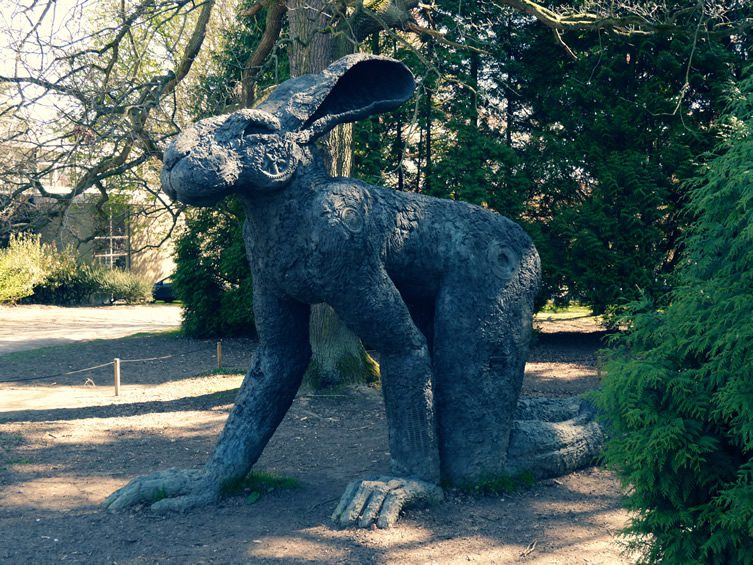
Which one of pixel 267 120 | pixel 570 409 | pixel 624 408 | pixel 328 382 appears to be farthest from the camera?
pixel 328 382

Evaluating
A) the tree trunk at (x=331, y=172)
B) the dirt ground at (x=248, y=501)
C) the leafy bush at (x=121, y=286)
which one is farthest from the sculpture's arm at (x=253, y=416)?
the leafy bush at (x=121, y=286)

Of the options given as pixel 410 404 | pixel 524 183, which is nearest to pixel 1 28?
pixel 410 404

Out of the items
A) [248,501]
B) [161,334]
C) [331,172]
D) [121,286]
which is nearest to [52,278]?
[121,286]

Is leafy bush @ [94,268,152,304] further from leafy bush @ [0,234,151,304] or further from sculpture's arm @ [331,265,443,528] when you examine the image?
sculpture's arm @ [331,265,443,528]

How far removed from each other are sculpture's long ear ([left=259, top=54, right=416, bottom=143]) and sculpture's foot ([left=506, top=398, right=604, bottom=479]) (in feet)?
8.04

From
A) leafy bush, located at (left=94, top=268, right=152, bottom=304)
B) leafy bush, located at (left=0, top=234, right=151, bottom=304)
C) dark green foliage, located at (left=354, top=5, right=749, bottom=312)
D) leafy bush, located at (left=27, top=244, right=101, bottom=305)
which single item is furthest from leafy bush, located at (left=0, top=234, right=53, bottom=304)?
dark green foliage, located at (left=354, top=5, right=749, bottom=312)

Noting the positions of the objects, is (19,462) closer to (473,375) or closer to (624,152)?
(473,375)

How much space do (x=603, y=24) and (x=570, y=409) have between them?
15.6ft

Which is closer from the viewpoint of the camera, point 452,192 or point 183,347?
point 452,192

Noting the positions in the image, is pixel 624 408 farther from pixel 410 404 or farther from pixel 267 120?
pixel 267 120

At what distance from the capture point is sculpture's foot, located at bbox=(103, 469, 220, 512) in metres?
Result: 4.79

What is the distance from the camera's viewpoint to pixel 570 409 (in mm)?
5961

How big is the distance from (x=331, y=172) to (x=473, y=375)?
4.17m

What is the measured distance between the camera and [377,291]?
15.1 ft
